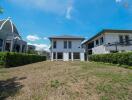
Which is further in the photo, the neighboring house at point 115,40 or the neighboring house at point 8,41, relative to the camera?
the neighboring house at point 8,41

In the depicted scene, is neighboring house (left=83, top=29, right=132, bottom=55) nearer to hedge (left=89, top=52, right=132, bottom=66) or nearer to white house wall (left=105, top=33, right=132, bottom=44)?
white house wall (left=105, top=33, right=132, bottom=44)

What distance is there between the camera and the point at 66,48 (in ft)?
120

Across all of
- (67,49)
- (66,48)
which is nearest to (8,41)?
(66,48)

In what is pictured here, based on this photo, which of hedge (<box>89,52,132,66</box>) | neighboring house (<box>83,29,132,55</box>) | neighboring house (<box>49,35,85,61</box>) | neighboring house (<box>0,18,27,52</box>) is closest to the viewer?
hedge (<box>89,52,132,66</box>)

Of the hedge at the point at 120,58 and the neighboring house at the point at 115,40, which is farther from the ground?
the neighboring house at the point at 115,40

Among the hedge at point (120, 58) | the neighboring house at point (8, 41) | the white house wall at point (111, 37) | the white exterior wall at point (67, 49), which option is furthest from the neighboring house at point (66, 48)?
the hedge at point (120, 58)

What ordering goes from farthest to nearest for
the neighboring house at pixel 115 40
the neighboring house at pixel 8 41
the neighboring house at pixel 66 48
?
the neighboring house at pixel 66 48 < the neighboring house at pixel 8 41 < the neighboring house at pixel 115 40

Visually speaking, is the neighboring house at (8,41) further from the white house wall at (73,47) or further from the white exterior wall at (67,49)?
the white house wall at (73,47)

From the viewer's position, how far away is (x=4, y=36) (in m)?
29.7

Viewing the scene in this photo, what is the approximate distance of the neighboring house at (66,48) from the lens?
3603cm

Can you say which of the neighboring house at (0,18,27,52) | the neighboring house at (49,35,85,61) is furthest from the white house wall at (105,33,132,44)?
the neighboring house at (0,18,27,52)

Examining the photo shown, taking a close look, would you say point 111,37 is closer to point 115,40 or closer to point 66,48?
point 115,40

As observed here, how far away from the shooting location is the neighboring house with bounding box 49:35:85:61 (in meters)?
36.0

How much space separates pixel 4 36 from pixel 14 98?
26625 millimetres
